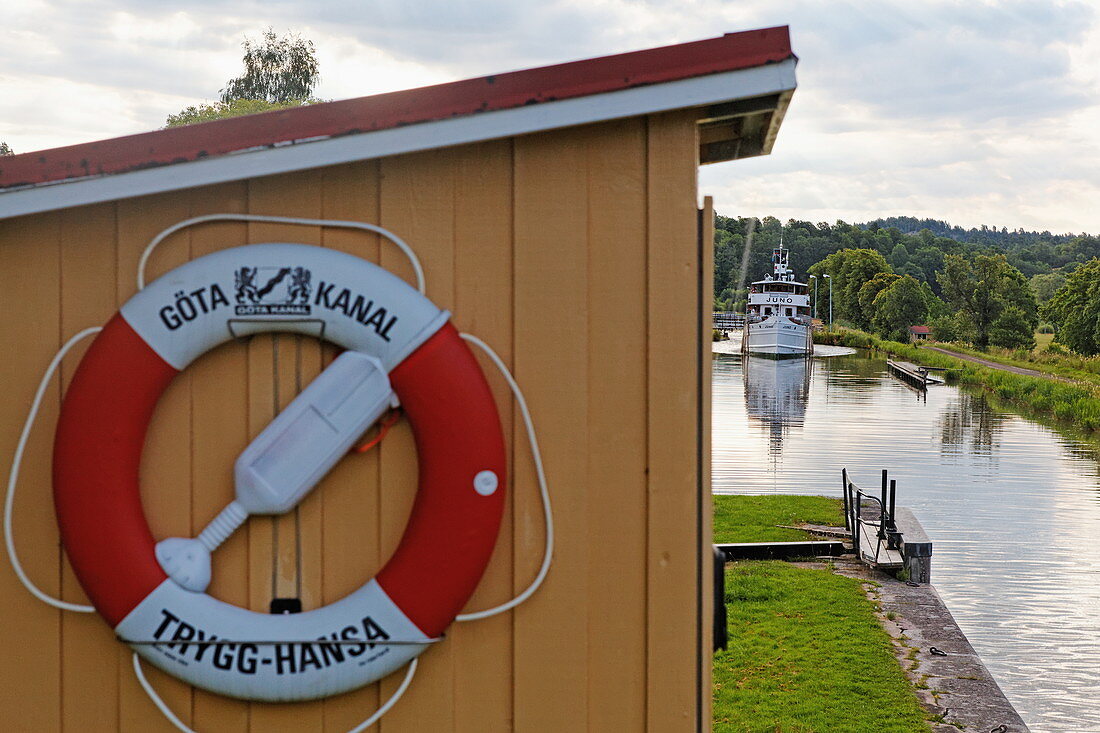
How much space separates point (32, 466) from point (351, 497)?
0.71 m

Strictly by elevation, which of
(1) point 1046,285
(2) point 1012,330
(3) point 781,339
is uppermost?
(1) point 1046,285

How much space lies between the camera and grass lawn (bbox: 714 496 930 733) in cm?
501

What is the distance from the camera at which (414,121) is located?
2260 mm

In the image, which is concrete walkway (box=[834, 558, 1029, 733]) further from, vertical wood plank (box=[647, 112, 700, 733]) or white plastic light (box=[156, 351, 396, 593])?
white plastic light (box=[156, 351, 396, 593])

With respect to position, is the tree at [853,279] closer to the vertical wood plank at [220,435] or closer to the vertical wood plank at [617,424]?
the vertical wood plank at [617,424]

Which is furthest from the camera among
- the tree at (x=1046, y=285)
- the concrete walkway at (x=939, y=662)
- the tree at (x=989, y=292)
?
the tree at (x=1046, y=285)

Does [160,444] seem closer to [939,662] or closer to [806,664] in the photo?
[806,664]

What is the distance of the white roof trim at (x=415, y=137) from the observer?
226 centimetres

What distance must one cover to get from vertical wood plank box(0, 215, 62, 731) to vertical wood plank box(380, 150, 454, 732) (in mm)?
712

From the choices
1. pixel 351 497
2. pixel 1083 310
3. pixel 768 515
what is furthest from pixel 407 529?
pixel 1083 310

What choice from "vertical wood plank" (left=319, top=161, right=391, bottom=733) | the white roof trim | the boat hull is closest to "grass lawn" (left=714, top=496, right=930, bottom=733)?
"vertical wood plank" (left=319, top=161, right=391, bottom=733)

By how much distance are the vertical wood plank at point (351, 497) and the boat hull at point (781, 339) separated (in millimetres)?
39581

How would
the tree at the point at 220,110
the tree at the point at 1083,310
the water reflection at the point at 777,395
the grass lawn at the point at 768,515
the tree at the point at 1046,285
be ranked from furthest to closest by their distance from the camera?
the tree at the point at 1046,285
the tree at the point at 1083,310
the tree at the point at 220,110
the water reflection at the point at 777,395
the grass lawn at the point at 768,515

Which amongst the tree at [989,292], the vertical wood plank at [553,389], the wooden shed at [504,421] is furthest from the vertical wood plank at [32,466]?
the tree at [989,292]
